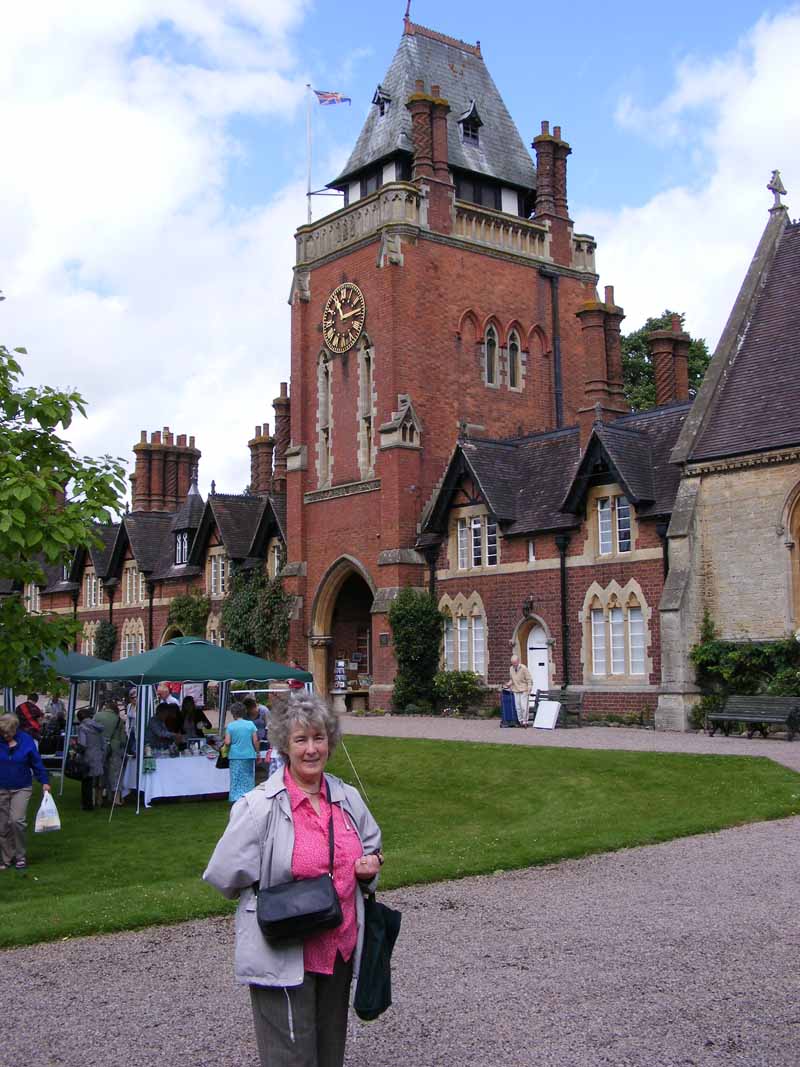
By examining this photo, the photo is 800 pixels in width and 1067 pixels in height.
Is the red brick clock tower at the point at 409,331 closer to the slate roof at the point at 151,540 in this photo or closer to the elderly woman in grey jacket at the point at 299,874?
the slate roof at the point at 151,540

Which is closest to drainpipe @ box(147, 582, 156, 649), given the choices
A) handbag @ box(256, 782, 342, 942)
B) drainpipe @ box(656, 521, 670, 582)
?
drainpipe @ box(656, 521, 670, 582)

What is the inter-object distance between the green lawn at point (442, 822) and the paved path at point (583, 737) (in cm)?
124

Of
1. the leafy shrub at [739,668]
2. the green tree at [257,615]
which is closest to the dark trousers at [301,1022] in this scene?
the leafy shrub at [739,668]

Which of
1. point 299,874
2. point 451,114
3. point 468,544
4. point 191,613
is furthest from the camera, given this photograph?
point 191,613

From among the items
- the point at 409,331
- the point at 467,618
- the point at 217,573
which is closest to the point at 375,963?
the point at 467,618

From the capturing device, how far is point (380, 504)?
107 feet

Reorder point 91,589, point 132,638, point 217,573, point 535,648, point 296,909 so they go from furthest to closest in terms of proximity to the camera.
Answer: point 91,589
point 132,638
point 217,573
point 535,648
point 296,909

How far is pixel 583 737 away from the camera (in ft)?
72.1

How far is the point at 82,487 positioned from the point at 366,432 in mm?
22339

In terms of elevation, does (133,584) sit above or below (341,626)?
above

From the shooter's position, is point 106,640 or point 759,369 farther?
point 106,640

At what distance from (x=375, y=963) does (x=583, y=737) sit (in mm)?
18103

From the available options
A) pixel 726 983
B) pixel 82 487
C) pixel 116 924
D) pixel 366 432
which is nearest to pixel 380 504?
pixel 366 432

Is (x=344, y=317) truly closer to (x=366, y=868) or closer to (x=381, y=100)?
(x=381, y=100)
